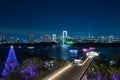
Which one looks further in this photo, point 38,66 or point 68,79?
point 38,66

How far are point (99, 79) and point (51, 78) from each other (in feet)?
Answer: 17.5

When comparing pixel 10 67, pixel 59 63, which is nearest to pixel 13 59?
pixel 10 67

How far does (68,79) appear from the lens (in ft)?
70.0

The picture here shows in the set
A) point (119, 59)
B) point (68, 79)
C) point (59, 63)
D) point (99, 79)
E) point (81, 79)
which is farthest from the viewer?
point (59, 63)

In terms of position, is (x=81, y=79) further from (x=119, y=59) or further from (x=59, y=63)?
(x=59, y=63)

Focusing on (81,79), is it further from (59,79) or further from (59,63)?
(59,63)

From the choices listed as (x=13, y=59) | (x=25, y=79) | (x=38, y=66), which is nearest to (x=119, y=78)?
(x=25, y=79)

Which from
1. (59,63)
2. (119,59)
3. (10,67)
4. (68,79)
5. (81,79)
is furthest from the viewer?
(59,63)

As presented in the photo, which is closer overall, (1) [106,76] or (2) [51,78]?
(1) [106,76]

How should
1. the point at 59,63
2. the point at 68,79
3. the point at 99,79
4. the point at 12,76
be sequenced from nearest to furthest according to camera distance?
the point at 99,79
the point at 12,76
the point at 68,79
the point at 59,63

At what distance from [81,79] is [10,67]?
7.64m

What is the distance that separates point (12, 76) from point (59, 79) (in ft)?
15.1

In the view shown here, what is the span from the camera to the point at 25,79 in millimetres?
17875

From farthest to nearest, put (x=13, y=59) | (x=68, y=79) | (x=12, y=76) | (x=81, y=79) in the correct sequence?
(x=13, y=59) < (x=68, y=79) < (x=81, y=79) < (x=12, y=76)
